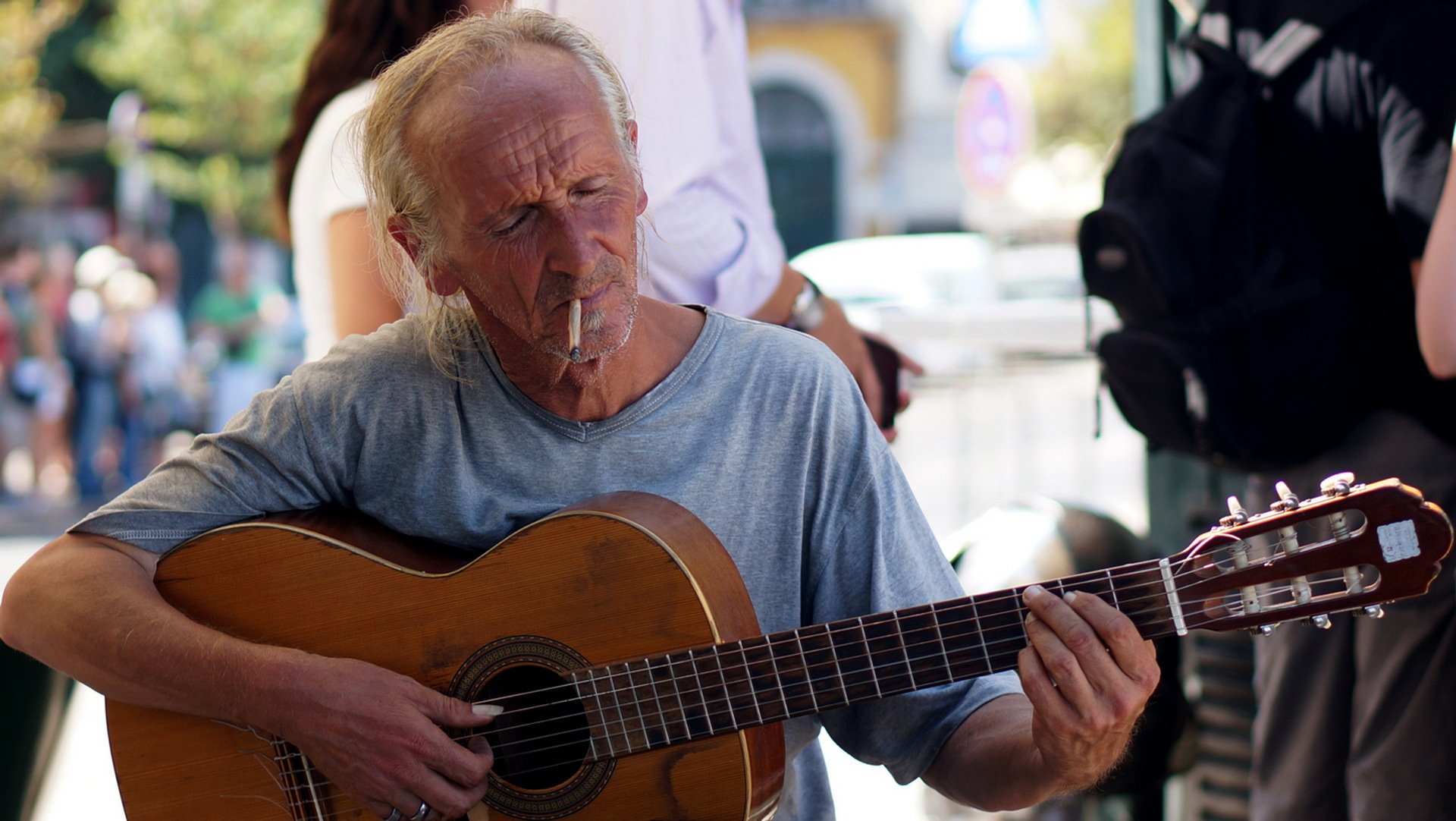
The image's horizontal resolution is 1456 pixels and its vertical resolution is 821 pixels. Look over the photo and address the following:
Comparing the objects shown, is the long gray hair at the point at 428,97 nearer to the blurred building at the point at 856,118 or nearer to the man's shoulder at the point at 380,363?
the man's shoulder at the point at 380,363

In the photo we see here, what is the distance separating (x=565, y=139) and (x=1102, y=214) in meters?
1.46

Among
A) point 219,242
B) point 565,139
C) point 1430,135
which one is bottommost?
point 219,242

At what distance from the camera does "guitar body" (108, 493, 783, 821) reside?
5.70ft

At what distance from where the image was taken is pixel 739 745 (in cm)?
171

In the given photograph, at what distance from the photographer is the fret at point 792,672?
5.61ft

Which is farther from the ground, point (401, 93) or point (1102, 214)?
point (401, 93)

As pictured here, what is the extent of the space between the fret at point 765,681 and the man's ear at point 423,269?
0.68m

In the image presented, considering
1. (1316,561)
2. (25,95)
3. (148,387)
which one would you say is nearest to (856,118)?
(25,95)

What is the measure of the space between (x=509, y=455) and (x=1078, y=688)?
840 millimetres

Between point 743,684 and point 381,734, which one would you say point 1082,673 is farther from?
point 381,734

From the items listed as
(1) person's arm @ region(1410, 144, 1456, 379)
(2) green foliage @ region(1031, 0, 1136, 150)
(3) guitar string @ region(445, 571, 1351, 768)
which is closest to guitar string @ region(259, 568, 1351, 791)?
(3) guitar string @ region(445, 571, 1351, 768)

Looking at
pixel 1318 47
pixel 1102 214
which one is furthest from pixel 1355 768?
pixel 1318 47

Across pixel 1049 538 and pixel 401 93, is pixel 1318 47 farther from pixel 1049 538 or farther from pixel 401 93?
pixel 401 93

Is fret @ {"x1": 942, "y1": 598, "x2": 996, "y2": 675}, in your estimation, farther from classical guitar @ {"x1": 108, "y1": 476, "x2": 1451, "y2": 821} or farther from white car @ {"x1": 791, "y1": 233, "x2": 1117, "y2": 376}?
white car @ {"x1": 791, "y1": 233, "x2": 1117, "y2": 376}
